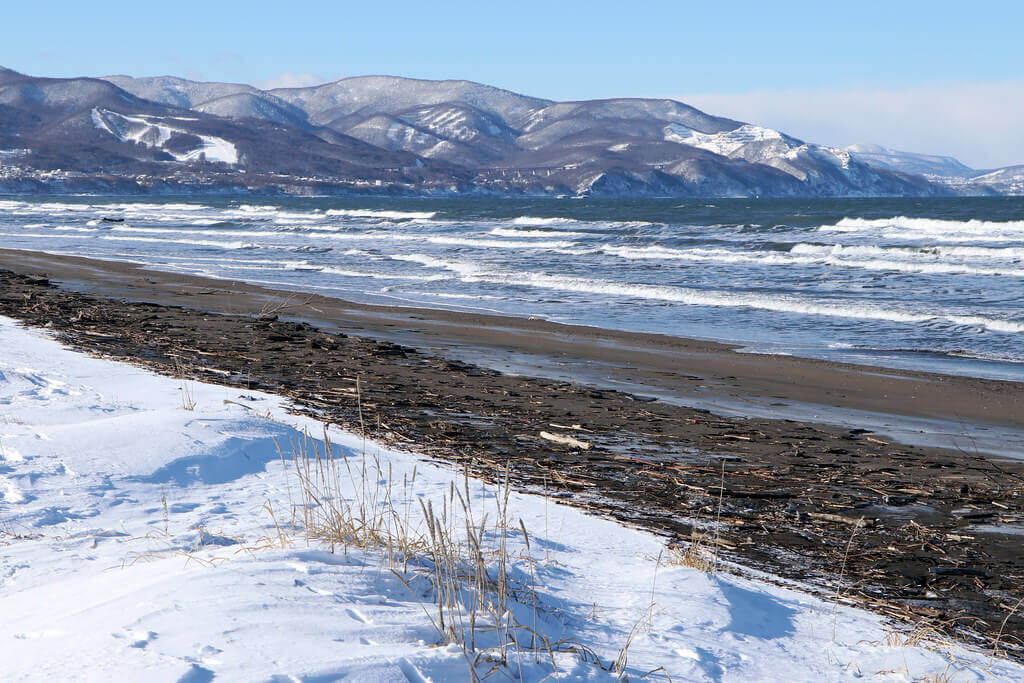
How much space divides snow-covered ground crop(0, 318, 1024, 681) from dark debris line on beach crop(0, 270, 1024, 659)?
0.52 m

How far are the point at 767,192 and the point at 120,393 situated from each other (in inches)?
7810

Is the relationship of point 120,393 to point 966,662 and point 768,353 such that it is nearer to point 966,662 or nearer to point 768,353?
point 966,662

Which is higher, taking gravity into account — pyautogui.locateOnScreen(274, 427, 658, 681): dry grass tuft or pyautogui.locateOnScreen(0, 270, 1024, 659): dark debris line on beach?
pyautogui.locateOnScreen(274, 427, 658, 681): dry grass tuft

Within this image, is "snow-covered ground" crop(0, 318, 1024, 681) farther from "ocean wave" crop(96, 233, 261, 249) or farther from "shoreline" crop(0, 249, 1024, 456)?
"ocean wave" crop(96, 233, 261, 249)

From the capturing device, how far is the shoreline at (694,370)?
8.38m

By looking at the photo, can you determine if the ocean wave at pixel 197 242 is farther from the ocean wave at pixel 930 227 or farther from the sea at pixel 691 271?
the ocean wave at pixel 930 227

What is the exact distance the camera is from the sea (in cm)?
1421

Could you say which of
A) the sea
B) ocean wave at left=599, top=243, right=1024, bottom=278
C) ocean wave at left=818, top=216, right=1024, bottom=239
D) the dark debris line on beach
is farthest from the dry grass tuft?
ocean wave at left=818, top=216, right=1024, bottom=239

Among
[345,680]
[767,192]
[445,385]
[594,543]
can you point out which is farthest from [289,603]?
[767,192]

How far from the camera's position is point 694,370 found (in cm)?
1069

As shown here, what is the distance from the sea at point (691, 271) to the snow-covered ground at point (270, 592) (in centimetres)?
926

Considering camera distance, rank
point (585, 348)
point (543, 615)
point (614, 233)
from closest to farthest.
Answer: point (543, 615), point (585, 348), point (614, 233)

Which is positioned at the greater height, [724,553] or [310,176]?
[310,176]

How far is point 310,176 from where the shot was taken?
6811 inches
